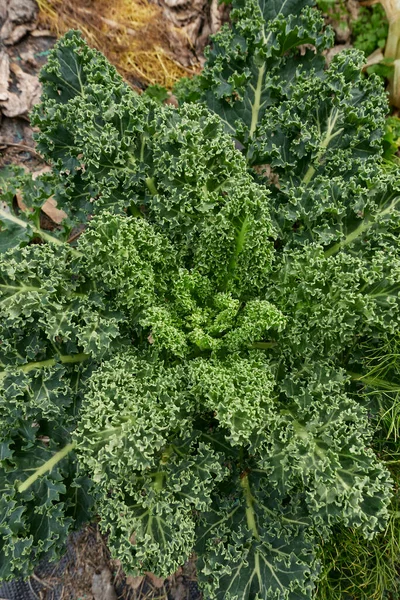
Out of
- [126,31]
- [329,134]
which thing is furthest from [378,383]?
[126,31]

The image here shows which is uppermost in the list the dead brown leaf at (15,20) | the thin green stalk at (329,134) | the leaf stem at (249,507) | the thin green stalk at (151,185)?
the dead brown leaf at (15,20)

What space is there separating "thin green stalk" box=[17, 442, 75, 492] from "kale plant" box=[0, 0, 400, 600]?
1 centimetres

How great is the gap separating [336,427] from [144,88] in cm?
371

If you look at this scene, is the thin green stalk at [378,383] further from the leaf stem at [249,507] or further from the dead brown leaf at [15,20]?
the dead brown leaf at [15,20]

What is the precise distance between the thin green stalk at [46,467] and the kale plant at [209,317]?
0.01 meters

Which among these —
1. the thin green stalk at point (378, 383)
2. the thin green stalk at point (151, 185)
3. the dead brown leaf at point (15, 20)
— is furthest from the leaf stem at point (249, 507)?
the dead brown leaf at point (15, 20)

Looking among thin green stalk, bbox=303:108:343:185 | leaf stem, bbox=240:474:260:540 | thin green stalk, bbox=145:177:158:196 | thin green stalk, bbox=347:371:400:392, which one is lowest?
leaf stem, bbox=240:474:260:540

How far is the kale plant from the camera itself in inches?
111

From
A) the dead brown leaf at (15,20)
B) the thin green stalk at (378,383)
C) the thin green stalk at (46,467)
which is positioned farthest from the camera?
the dead brown leaf at (15,20)

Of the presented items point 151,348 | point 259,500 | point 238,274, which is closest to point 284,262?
point 238,274

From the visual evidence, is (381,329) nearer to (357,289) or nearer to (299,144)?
(357,289)

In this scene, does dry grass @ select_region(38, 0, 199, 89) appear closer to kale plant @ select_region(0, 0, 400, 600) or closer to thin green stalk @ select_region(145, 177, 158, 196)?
kale plant @ select_region(0, 0, 400, 600)

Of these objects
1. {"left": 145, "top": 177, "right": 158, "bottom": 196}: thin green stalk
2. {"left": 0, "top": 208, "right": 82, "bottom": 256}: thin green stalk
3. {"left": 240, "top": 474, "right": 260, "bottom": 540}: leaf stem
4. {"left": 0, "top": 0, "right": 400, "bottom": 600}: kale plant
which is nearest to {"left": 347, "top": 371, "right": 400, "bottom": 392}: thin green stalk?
{"left": 0, "top": 0, "right": 400, "bottom": 600}: kale plant

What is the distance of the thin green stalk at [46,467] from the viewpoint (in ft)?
10.4
